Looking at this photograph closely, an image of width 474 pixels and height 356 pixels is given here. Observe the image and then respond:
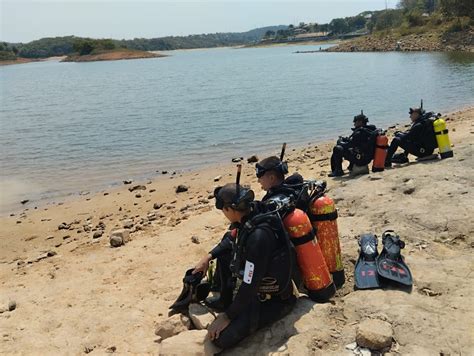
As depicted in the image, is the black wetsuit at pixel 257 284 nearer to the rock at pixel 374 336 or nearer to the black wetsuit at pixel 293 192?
the black wetsuit at pixel 293 192

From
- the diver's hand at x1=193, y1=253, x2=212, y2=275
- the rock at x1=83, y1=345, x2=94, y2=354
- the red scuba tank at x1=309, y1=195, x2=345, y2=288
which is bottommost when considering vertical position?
the rock at x1=83, y1=345, x2=94, y2=354

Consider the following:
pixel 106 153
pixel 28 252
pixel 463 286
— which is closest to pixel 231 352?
pixel 463 286

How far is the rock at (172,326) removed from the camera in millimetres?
5418

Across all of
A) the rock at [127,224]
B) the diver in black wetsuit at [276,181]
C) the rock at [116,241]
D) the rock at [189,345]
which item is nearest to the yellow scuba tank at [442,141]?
the diver in black wetsuit at [276,181]

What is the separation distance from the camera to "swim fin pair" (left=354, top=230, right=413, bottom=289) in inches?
220

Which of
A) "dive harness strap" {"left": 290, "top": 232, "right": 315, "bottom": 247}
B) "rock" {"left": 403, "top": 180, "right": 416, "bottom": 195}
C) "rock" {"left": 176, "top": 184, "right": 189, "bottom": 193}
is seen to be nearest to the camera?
"dive harness strap" {"left": 290, "top": 232, "right": 315, "bottom": 247}

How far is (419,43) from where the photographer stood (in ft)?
247

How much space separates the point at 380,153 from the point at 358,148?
48 centimetres

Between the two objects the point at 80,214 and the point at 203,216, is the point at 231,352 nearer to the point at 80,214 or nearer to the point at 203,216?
the point at 203,216

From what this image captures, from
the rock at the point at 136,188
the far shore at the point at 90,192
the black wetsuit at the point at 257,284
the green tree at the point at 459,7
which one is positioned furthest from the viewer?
A: the green tree at the point at 459,7

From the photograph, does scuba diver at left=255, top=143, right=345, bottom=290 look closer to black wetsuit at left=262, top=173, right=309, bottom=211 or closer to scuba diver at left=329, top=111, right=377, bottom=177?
black wetsuit at left=262, top=173, right=309, bottom=211

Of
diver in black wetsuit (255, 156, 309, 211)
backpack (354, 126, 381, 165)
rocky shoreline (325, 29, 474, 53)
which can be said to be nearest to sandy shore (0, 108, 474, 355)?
backpack (354, 126, 381, 165)

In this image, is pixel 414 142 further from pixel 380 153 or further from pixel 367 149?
pixel 367 149

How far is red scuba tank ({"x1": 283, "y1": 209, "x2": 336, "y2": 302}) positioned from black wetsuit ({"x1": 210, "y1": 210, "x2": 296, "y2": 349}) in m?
0.24
